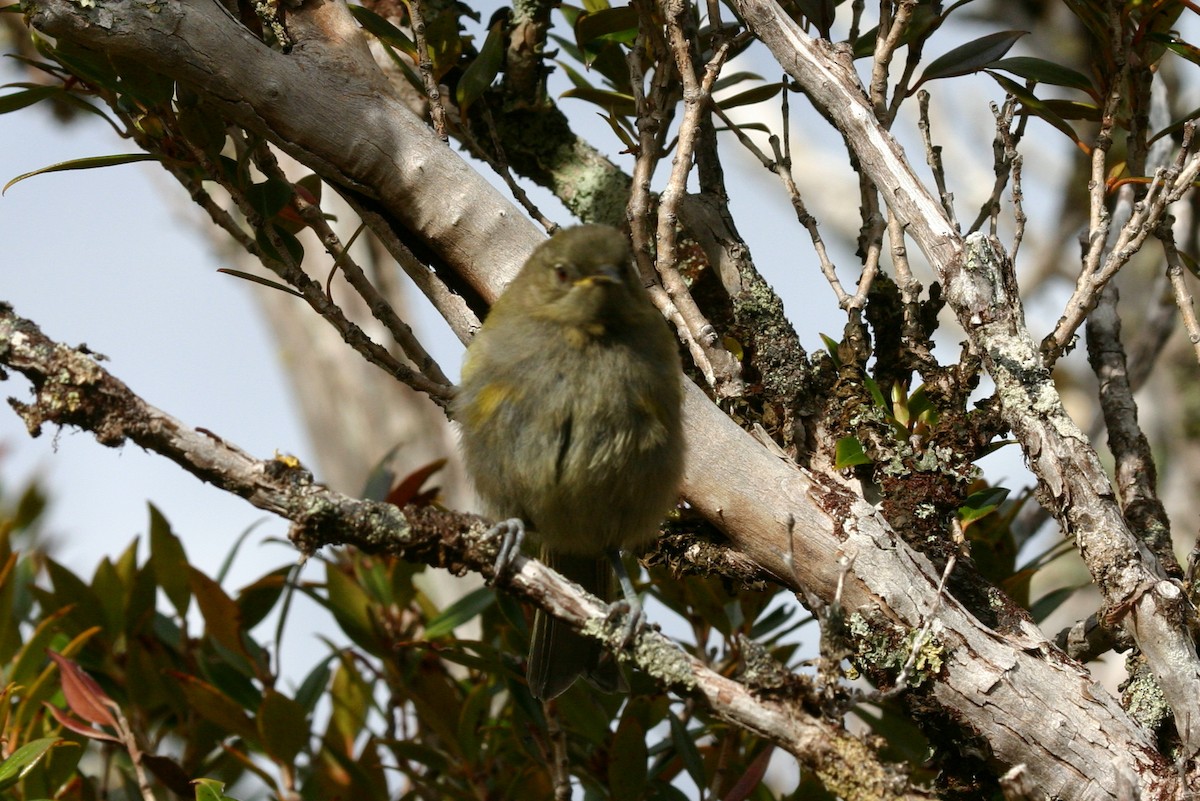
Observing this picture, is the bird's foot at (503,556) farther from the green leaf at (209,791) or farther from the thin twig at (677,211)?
the thin twig at (677,211)

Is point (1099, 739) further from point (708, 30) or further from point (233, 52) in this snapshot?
point (233, 52)

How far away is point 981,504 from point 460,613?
1459mm

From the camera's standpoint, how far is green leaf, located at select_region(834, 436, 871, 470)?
2.65 meters

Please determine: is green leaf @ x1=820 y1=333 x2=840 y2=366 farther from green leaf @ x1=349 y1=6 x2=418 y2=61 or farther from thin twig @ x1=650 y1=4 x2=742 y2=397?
green leaf @ x1=349 y1=6 x2=418 y2=61

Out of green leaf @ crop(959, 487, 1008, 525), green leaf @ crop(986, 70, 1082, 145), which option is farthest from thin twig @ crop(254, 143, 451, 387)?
green leaf @ crop(986, 70, 1082, 145)

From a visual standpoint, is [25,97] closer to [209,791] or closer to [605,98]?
[605,98]

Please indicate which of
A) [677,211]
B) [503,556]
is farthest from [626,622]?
[677,211]

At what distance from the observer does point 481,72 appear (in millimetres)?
3133

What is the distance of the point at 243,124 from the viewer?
2.73 m

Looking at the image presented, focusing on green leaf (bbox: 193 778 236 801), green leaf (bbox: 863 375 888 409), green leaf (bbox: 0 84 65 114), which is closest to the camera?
green leaf (bbox: 193 778 236 801)

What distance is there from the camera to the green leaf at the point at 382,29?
3104mm

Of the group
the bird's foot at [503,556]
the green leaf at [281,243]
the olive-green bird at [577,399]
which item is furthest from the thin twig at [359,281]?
the bird's foot at [503,556]

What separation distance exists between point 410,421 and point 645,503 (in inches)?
252

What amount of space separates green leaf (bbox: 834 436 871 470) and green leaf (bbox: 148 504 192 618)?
196cm
